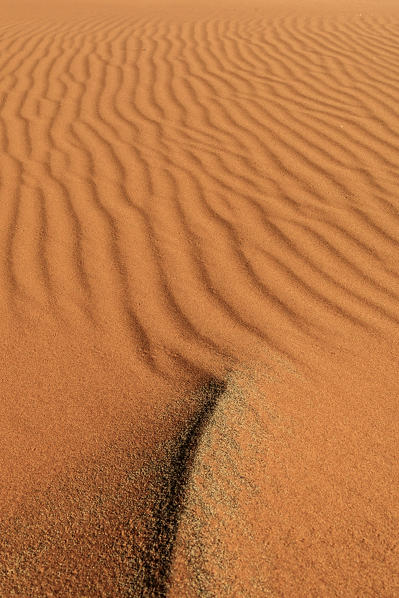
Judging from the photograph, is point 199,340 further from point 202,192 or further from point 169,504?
point 202,192

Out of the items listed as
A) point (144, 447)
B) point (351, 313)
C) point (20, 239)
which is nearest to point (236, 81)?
point (20, 239)

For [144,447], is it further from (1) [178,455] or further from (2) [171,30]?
(2) [171,30]

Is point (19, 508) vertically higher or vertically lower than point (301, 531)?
higher

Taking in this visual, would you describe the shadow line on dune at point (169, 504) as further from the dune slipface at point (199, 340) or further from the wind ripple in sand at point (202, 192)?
the wind ripple in sand at point (202, 192)

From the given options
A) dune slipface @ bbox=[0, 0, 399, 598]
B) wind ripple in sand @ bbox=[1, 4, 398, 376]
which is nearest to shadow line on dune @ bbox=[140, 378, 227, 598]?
Result: dune slipface @ bbox=[0, 0, 399, 598]

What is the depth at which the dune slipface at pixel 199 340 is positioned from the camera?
56.2 inches

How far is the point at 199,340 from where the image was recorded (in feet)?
7.53

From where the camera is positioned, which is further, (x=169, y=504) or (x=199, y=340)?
(x=199, y=340)

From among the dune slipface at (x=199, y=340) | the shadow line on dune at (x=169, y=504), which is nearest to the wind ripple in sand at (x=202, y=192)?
the dune slipface at (x=199, y=340)

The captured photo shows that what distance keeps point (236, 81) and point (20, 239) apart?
3.48 m

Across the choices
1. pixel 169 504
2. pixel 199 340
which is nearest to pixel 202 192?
pixel 199 340

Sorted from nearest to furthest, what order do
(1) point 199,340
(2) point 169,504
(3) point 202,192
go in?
(2) point 169,504 < (1) point 199,340 < (3) point 202,192

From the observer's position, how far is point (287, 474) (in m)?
1.65

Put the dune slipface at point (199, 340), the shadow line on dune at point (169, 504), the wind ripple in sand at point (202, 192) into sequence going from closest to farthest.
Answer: the shadow line on dune at point (169, 504) → the dune slipface at point (199, 340) → the wind ripple in sand at point (202, 192)
